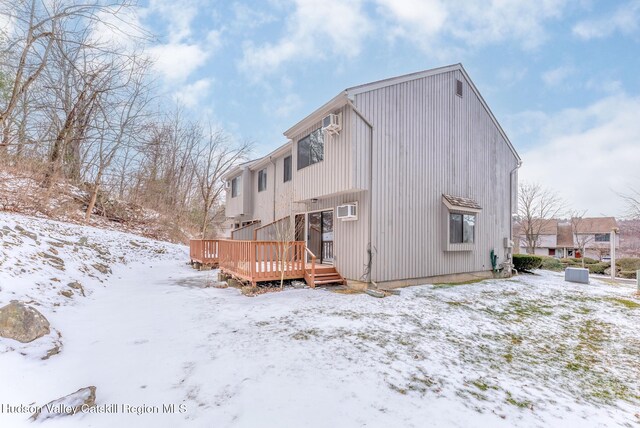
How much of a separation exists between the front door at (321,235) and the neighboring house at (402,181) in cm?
4

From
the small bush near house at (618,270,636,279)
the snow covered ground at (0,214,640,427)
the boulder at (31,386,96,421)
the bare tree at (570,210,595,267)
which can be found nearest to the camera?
the boulder at (31,386,96,421)

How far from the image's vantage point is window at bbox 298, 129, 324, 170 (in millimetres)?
8281

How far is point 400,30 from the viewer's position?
10258 millimetres

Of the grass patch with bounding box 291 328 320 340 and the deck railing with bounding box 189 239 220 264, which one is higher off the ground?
the deck railing with bounding box 189 239 220 264

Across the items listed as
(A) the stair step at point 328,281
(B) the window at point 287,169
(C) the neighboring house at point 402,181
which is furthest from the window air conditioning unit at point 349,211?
(B) the window at point 287,169

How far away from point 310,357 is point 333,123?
5652 millimetres

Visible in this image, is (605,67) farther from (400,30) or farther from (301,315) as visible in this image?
(301,315)

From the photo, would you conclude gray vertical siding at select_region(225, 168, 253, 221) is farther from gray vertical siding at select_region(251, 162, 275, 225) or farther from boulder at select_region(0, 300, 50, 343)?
boulder at select_region(0, 300, 50, 343)

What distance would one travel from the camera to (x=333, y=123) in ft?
24.2

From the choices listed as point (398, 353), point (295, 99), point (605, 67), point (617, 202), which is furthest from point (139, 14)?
point (617, 202)

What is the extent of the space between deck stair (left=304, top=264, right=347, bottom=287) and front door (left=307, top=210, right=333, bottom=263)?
1.30 metres

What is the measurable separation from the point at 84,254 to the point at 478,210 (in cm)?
1197

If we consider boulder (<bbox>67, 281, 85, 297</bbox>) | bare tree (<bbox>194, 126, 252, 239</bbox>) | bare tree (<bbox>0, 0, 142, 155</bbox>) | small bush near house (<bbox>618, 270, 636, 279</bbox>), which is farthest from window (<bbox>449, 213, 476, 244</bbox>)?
bare tree (<bbox>194, 126, 252, 239</bbox>)

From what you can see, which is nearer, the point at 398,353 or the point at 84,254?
the point at 398,353
